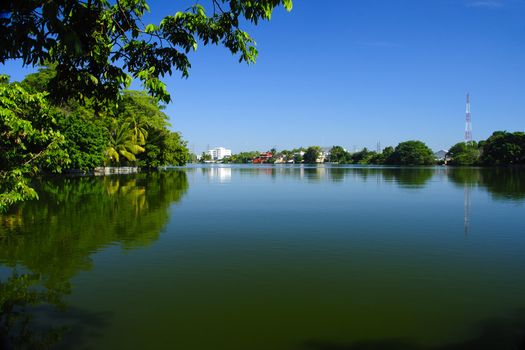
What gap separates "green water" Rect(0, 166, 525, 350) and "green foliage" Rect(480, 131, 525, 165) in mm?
83213

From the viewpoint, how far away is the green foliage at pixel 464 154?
10850 centimetres

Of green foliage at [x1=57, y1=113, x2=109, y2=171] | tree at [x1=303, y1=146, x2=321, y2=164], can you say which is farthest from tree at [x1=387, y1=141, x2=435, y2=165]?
green foliage at [x1=57, y1=113, x2=109, y2=171]

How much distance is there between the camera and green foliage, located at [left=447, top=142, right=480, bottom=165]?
10850 centimetres

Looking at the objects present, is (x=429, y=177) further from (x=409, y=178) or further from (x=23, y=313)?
(x=23, y=313)

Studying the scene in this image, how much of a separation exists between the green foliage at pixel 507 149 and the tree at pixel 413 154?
114 feet

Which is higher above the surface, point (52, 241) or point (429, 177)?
point (429, 177)

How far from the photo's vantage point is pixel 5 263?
8977mm

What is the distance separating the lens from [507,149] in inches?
3374

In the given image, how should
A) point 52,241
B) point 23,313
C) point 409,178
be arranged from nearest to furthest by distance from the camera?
1. point 23,313
2. point 52,241
3. point 409,178

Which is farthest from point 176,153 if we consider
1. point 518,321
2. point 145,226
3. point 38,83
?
point 518,321

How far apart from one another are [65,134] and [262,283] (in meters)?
33.2

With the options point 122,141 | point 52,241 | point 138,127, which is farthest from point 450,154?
point 52,241

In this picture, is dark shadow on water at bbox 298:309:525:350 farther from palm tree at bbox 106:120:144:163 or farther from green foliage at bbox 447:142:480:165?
green foliage at bbox 447:142:480:165

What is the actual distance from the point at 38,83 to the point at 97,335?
4684cm
